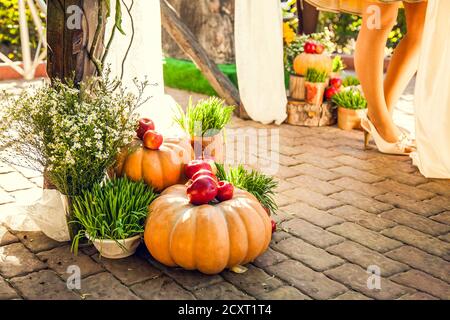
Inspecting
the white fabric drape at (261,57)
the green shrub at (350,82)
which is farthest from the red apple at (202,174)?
the green shrub at (350,82)

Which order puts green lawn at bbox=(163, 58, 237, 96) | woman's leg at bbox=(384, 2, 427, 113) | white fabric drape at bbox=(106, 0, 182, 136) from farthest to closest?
green lawn at bbox=(163, 58, 237, 96), woman's leg at bbox=(384, 2, 427, 113), white fabric drape at bbox=(106, 0, 182, 136)

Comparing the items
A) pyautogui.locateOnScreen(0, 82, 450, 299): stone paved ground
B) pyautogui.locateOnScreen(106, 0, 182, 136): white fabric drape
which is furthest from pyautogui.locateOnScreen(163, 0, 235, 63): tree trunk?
pyautogui.locateOnScreen(0, 82, 450, 299): stone paved ground

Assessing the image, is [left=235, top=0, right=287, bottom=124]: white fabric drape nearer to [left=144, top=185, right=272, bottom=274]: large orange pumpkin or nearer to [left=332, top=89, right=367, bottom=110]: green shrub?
[left=332, top=89, right=367, bottom=110]: green shrub

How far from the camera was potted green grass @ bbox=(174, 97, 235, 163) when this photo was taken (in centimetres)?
308

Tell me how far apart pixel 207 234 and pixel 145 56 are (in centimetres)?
146

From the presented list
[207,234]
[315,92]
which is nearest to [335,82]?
[315,92]

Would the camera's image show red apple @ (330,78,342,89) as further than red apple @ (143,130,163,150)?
Yes

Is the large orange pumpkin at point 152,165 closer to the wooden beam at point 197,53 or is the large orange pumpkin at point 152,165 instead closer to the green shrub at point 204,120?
the green shrub at point 204,120

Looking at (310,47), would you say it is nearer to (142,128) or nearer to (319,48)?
(319,48)

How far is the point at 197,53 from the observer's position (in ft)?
16.6

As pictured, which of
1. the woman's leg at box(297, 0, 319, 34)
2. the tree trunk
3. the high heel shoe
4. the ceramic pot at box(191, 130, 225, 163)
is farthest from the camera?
the tree trunk

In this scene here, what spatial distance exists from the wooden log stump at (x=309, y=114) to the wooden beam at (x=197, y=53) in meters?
0.51

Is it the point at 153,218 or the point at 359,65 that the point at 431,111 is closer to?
Result: the point at 359,65

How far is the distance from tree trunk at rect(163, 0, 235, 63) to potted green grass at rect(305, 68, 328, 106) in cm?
146
